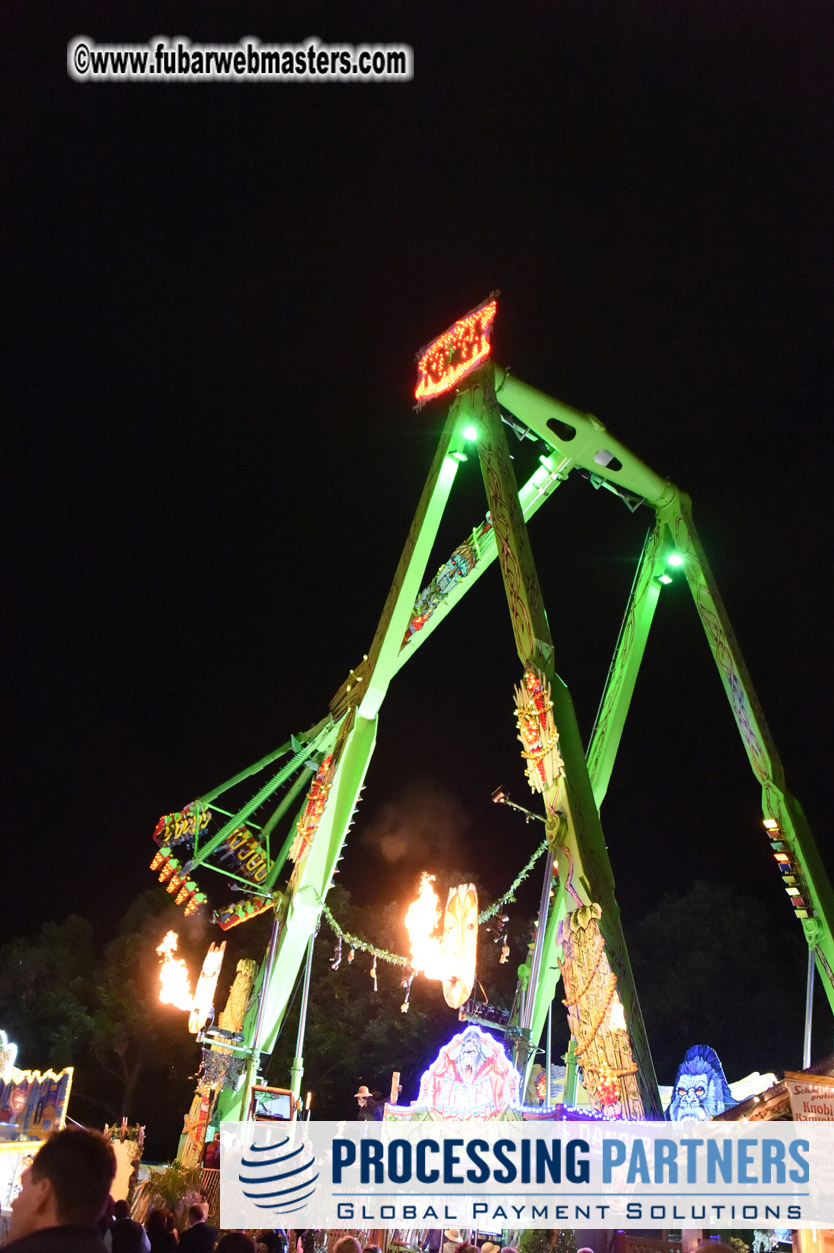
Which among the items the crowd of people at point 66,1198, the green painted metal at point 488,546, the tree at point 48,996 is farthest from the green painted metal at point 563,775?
the tree at point 48,996

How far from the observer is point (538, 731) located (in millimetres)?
12258

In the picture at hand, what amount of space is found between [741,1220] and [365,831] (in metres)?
27.4

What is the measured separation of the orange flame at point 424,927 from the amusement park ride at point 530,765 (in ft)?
7.69

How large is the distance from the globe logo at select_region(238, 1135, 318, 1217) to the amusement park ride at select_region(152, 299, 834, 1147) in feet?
11.4

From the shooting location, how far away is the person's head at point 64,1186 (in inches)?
90.2

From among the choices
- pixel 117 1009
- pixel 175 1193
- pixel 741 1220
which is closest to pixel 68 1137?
pixel 741 1220

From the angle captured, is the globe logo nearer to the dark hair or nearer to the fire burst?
the dark hair

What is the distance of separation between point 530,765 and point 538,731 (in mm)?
519

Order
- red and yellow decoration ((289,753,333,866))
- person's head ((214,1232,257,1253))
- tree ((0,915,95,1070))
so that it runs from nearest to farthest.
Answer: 1. person's head ((214,1232,257,1253))
2. red and yellow decoration ((289,753,333,866))
3. tree ((0,915,95,1070))

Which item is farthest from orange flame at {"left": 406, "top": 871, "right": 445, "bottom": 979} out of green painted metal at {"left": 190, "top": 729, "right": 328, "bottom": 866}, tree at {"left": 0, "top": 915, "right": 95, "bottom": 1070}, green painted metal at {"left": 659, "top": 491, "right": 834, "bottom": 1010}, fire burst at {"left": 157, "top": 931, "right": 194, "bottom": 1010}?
tree at {"left": 0, "top": 915, "right": 95, "bottom": 1070}

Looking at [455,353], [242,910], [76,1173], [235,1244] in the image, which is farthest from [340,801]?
[76,1173]

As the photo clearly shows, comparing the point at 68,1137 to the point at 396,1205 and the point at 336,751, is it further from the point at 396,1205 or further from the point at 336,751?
the point at 336,751

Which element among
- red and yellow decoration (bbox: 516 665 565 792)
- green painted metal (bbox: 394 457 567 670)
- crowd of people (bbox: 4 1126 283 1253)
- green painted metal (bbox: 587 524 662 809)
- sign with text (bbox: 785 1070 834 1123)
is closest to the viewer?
A: crowd of people (bbox: 4 1126 283 1253)

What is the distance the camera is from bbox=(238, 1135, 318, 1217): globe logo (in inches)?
388
